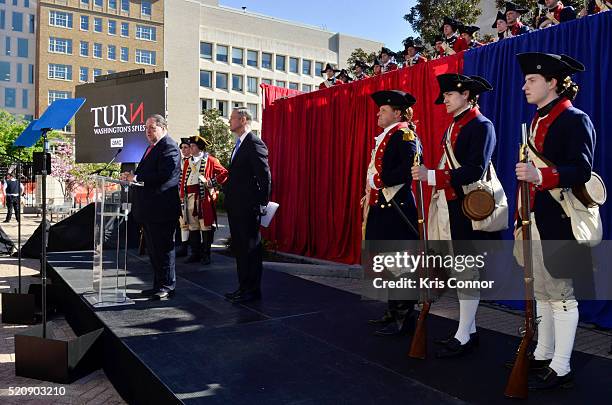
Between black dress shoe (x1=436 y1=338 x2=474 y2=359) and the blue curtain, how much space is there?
2.16m

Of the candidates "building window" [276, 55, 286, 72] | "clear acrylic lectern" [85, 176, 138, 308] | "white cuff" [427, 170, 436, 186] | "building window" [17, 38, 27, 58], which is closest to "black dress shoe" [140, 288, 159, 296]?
"clear acrylic lectern" [85, 176, 138, 308]

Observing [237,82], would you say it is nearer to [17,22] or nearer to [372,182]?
[17,22]

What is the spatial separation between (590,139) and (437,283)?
121cm

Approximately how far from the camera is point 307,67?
5809cm

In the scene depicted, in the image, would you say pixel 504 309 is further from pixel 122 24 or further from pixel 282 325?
pixel 122 24

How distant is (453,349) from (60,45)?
51992 millimetres

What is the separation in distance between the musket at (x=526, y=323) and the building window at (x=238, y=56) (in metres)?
52.9

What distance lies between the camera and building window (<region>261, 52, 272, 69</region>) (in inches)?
2165

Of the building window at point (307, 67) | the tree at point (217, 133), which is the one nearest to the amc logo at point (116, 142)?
the tree at point (217, 133)

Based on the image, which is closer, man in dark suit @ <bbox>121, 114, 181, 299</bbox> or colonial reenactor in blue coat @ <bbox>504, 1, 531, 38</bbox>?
man in dark suit @ <bbox>121, 114, 181, 299</bbox>

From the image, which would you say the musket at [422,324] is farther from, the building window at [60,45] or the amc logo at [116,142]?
the building window at [60,45]

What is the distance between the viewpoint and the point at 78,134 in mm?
9562

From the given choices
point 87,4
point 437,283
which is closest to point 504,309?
point 437,283

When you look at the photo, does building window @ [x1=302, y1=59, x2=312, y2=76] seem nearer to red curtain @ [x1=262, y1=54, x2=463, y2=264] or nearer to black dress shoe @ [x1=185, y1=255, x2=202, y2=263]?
red curtain @ [x1=262, y1=54, x2=463, y2=264]
